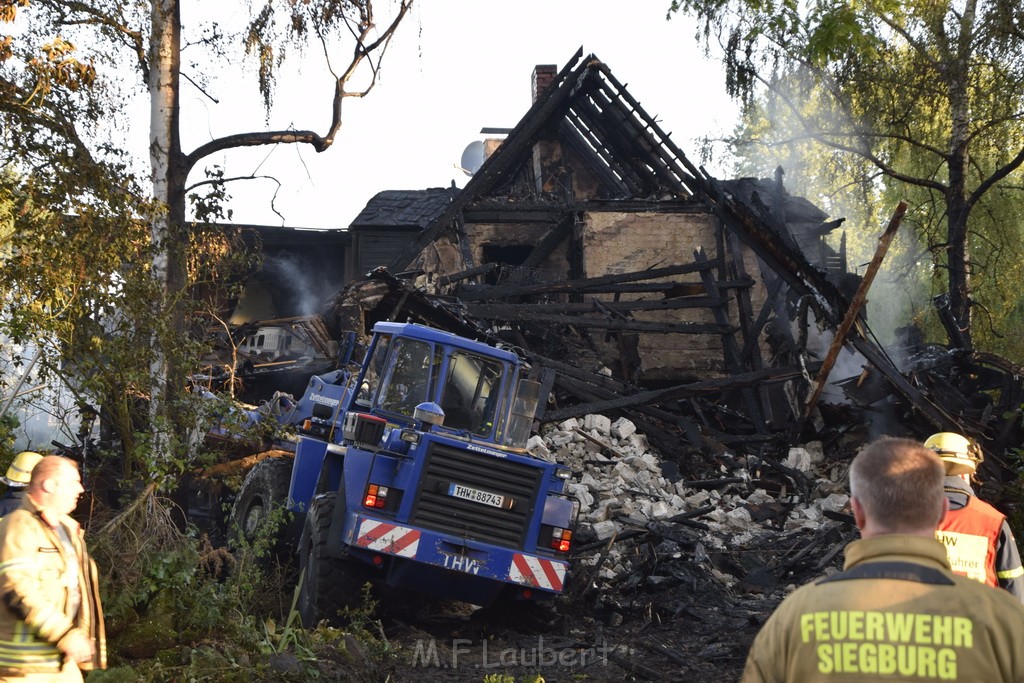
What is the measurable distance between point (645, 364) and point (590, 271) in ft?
6.42

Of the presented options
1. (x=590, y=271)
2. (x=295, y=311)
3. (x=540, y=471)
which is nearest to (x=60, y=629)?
(x=540, y=471)

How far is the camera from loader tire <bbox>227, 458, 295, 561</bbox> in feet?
34.1

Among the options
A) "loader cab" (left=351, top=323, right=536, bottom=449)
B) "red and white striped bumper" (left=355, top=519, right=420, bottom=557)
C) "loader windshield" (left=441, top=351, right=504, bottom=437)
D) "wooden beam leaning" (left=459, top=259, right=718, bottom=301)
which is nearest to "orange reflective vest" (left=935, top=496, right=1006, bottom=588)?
"red and white striped bumper" (left=355, top=519, right=420, bottom=557)

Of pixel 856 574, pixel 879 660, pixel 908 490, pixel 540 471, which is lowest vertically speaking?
pixel 540 471

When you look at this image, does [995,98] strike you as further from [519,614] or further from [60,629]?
[60,629]

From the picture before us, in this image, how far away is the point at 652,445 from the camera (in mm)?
15562

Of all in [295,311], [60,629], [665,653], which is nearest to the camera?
[60,629]

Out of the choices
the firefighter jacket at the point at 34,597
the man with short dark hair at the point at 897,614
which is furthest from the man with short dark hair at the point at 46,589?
the man with short dark hair at the point at 897,614

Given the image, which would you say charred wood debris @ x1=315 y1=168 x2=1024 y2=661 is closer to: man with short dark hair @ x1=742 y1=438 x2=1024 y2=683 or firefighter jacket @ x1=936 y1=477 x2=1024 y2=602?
firefighter jacket @ x1=936 y1=477 x2=1024 y2=602

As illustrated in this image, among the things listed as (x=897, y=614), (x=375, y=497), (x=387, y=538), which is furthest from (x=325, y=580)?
(x=897, y=614)

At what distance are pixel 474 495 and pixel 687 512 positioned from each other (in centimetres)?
477

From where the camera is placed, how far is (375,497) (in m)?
8.70

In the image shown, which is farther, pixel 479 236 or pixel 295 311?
pixel 295 311

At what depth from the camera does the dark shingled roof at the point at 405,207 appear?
97.0 ft
